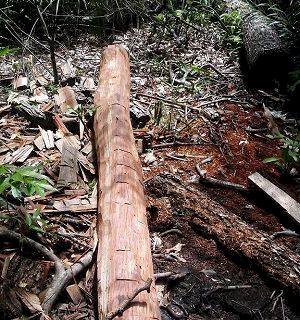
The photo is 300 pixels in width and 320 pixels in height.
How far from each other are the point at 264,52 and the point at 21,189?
4.25 meters

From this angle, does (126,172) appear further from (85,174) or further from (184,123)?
(184,123)

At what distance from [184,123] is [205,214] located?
75.4 inches

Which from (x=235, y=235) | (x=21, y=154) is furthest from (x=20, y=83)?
(x=235, y=235)

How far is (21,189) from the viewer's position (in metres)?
2.60

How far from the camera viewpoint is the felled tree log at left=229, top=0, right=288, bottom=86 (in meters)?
5.46

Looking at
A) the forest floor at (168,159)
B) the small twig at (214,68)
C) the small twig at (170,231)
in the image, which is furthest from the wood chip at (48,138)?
the small twig at (214,68)

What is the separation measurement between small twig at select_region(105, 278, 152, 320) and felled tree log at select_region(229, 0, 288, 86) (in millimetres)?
4371

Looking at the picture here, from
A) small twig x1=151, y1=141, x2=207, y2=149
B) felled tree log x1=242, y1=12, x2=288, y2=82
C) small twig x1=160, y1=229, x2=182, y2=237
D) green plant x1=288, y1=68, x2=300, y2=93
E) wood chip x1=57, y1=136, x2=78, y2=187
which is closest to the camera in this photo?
small twig x1=160, y1=229, x2=182, y2=237

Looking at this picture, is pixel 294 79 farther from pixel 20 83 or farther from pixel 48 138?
pixel 20 83

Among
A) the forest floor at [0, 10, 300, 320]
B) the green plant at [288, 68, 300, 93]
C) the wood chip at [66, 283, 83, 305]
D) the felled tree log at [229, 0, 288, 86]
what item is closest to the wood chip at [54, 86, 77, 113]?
the forest floor at [0, 10, 300, 320]

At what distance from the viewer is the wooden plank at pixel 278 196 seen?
321 centimetres

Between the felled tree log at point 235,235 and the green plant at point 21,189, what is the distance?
1124mm

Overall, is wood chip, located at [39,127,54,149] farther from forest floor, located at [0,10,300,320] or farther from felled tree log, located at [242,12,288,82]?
felled tree log, located at [242,12,288,82]

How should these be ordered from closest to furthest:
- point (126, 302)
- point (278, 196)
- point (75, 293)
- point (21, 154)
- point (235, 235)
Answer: point (126, 302), point (75, 293), point (235, 235), point (278, 196), point (21, 154)
